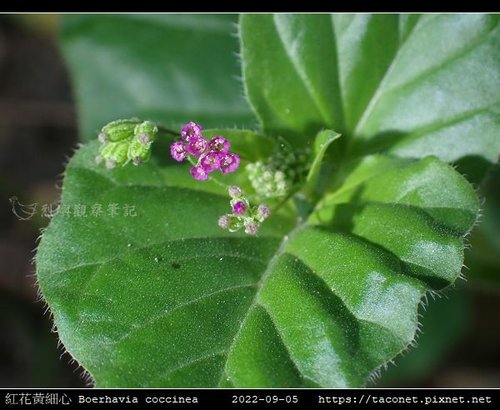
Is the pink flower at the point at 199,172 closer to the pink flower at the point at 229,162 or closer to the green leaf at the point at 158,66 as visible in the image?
the pink flower at the point at 229,162

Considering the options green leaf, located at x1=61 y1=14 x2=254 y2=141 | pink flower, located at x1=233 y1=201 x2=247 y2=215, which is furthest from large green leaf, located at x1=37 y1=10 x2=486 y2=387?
green leaf, located at x1=61 y1=14 x2=254 y2=141

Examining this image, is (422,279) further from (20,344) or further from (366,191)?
(20,344)

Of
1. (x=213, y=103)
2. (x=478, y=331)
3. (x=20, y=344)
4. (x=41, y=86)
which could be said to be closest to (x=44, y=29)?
(x=41, y=86)

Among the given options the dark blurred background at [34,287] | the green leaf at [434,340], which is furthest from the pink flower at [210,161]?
the green leaf at [434,340]

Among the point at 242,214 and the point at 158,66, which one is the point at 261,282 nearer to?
the point at 242,214

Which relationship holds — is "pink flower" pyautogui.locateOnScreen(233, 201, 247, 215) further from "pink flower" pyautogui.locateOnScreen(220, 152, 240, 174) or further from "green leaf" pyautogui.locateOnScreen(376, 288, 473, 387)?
"green leaf" pyautogui.locateOnScreen(376, 288, 473, 387)
